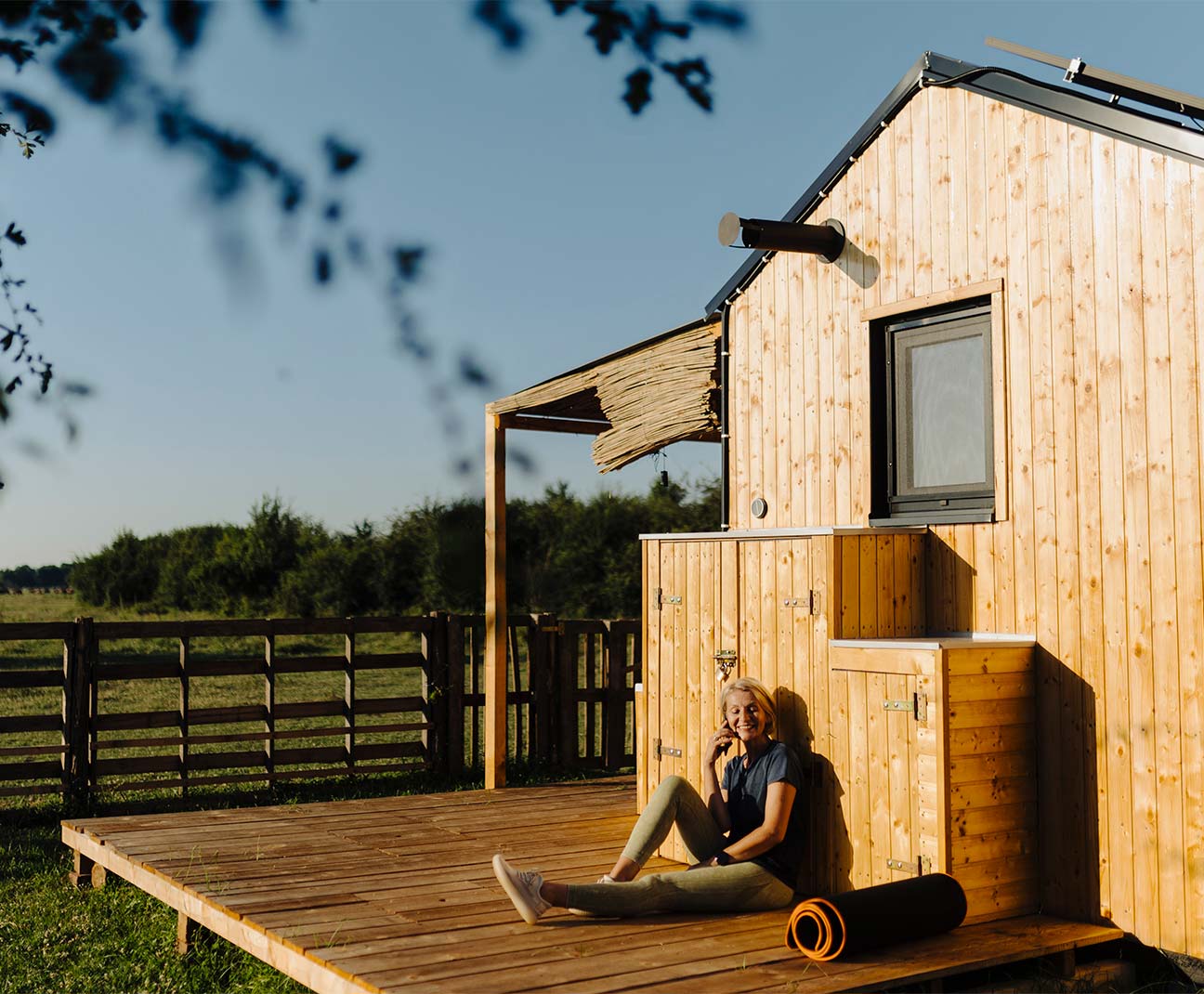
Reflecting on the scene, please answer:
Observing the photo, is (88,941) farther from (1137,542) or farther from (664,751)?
(1137,542)

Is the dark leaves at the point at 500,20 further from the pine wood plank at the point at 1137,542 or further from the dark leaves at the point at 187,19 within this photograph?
the pine wood plank at the point at 1137,542

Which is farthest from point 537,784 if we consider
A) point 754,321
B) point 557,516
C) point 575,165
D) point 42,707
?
point 557,516

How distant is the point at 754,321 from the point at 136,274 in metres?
5.98

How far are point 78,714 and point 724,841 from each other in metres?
6.22

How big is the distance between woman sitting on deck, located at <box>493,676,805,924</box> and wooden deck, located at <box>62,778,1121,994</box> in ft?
0.33

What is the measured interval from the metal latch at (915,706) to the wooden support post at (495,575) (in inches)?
205

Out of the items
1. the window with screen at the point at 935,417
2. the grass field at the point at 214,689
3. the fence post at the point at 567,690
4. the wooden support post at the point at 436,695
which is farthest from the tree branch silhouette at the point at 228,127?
the fence post at the point at 567,690

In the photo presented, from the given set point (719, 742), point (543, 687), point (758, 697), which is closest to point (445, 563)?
point (543, 687)

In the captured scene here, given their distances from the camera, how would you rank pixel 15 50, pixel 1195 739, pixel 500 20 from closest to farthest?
1. pixel 15 50
2. pixel 500 20
3. pixel 1195 739

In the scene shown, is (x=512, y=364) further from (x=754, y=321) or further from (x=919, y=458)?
(x=754, y=321)

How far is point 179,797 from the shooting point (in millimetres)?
10578

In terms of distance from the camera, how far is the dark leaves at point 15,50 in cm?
148

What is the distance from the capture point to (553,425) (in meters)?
10.8

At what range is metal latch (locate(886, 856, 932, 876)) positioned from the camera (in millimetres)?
5480
